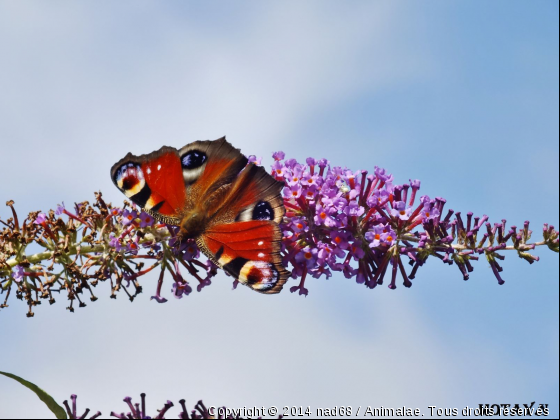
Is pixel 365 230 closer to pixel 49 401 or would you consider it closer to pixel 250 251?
pixel 250 251

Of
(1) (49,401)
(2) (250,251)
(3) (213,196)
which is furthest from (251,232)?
(1) (49,401)

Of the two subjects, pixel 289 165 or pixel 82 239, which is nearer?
pixel 82 239

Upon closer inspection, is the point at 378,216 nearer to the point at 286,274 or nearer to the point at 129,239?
the point at 286,274

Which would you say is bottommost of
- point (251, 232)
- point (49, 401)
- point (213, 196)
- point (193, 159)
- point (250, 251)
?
point (49, 401)

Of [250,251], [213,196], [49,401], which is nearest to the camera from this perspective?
[49,401]

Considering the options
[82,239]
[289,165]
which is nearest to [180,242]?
[82,239]

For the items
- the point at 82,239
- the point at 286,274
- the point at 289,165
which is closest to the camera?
the point at 286,274

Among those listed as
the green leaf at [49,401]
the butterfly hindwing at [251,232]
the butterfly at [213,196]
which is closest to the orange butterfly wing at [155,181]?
the butterfly at [213,196]

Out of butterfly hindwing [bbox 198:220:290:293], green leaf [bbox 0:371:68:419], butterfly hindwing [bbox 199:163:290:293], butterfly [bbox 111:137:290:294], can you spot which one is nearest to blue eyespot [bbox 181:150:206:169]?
butterfly [bbox 111:137:290:294]

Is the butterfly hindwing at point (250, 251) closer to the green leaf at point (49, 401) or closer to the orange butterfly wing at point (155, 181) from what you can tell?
the orange butterfly wing at point (155, 181)
